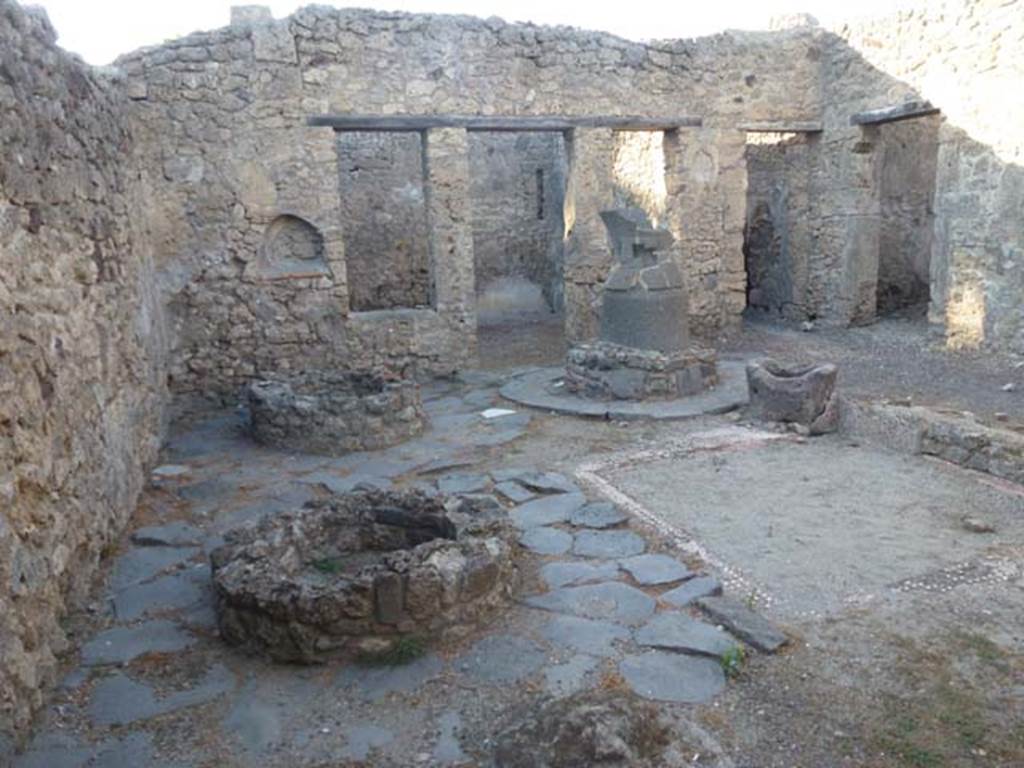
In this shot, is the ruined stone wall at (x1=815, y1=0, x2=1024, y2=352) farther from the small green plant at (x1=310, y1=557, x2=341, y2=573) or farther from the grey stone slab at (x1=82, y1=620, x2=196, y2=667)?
the grey stone slab at (x1=82, y1=620, x2=196, y2=667)

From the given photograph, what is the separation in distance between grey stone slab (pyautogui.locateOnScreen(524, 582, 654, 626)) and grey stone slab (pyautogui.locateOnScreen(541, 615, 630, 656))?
62 millimetres

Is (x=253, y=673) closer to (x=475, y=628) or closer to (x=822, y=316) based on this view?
(x=475, y=628)

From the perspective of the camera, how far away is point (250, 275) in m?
8.55

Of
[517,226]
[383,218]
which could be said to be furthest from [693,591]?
[517,226]

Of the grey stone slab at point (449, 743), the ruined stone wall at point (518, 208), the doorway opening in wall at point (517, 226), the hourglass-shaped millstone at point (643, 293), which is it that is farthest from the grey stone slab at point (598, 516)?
the ruined stone wall at point (518, 208)

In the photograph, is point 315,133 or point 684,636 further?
point 315,133

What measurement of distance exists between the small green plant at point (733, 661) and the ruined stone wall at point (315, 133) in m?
6.23

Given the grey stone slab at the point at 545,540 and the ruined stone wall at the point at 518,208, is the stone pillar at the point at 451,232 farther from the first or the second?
the grey stone slab at the point at 545,540

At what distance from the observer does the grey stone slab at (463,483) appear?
5.61m

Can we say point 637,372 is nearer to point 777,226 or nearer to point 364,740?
point 364,740

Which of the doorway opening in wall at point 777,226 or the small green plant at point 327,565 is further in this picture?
the doorway opening in wall at point 777,226

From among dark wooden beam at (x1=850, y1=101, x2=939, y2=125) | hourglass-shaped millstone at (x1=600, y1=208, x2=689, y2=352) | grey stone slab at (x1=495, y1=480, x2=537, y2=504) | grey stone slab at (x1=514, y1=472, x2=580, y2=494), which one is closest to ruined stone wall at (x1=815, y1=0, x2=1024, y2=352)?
dark wooden beam at (x1=850, y1=101, x2=939, y2=125)

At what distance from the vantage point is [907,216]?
12734mm

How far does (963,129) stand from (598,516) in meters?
7.26
